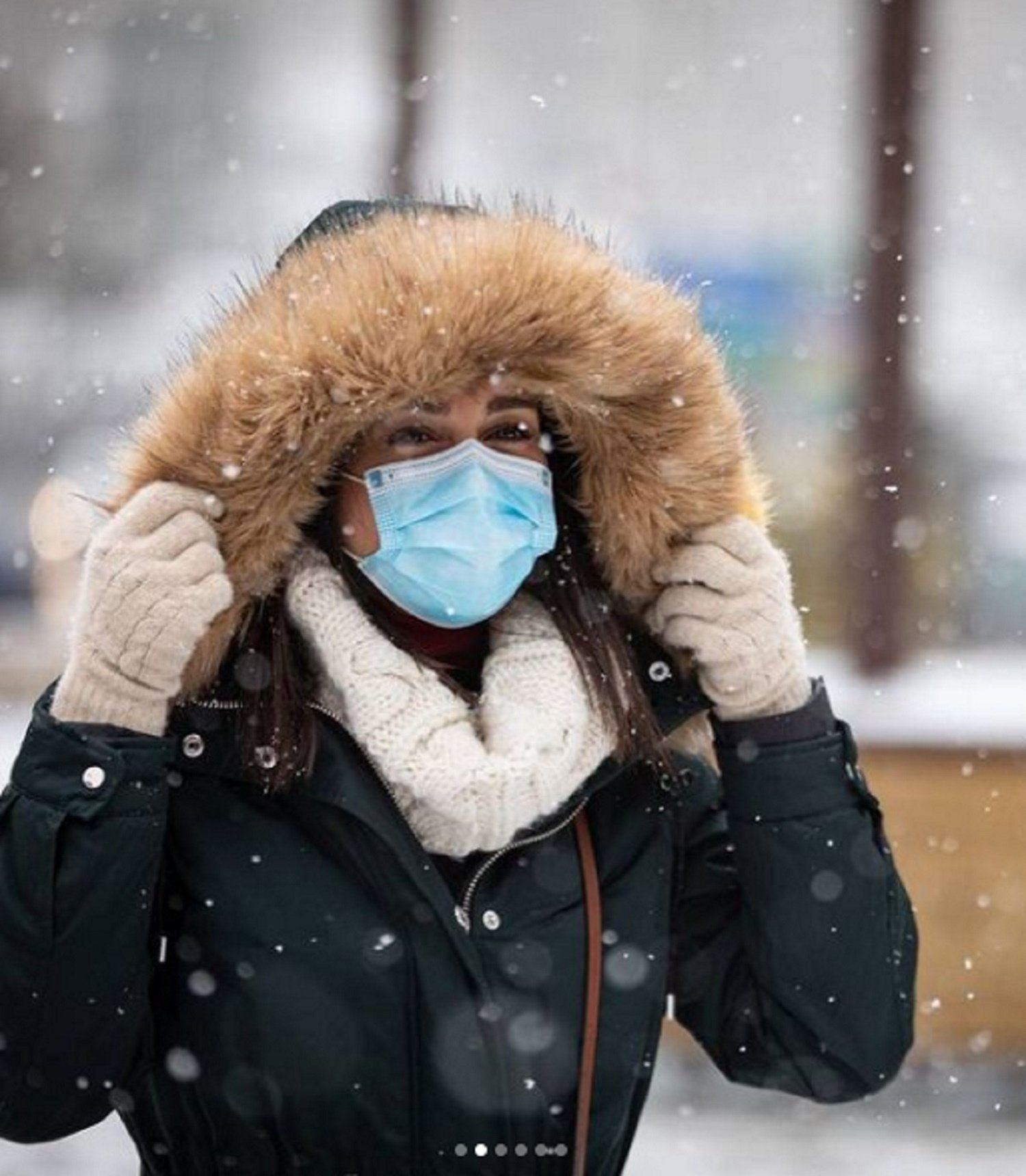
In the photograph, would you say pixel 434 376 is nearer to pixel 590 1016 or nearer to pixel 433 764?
pixel 433 764

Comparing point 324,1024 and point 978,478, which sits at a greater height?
point 324,1024

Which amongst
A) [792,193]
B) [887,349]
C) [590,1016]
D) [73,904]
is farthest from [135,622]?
[792,193]

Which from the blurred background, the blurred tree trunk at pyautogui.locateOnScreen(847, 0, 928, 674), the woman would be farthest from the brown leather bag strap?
the blurred tree trunk at pyautogui.locateOnScreen(847, 0, 928, 674)

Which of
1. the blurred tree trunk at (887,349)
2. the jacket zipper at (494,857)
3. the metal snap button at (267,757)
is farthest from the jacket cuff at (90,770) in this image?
the blurred tree trunk at (887,349)

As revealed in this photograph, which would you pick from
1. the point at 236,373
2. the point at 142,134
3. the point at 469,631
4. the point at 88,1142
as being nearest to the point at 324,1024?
the point at 469,631

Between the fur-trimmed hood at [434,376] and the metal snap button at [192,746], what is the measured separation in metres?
0.08

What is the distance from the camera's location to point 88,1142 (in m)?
6.05

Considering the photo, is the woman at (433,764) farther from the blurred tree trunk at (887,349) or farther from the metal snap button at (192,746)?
the blurred tree trunk at (887,349)

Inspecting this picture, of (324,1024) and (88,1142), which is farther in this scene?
(88,1142)

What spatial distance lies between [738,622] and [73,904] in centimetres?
87

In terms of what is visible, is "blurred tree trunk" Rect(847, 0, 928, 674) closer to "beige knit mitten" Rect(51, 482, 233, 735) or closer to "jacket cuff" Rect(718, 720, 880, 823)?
"jacket cuff" Rect(718, 720, 880, 823)

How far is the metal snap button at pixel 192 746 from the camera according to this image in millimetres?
2475

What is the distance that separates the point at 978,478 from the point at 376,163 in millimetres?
2368

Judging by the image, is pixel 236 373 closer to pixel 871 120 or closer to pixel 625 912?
pixel 625 912
